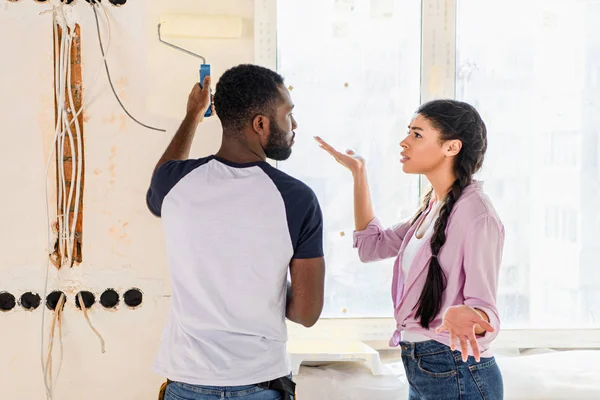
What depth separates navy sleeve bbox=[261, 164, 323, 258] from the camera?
1.22m

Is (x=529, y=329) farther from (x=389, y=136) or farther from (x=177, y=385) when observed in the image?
(x=177, y=385)

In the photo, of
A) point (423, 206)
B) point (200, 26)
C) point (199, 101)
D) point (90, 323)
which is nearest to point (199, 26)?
point (200, 26)

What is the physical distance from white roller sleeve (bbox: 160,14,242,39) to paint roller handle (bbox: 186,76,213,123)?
0.31m

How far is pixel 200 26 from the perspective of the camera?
186cm

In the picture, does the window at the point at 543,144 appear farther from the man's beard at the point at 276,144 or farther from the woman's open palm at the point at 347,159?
the man's beard at the point at 276,144

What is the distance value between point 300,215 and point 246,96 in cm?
27

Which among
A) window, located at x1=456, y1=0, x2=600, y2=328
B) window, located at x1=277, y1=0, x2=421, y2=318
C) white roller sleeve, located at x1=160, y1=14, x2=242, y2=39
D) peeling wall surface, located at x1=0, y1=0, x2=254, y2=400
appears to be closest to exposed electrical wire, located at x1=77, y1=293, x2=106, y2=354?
peeling wall surface, located at x1=0, y1=0, x2=254, y2=400

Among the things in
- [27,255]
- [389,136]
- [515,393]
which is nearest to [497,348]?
[515,393]

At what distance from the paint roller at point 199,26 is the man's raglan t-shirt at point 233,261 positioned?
0.76 m

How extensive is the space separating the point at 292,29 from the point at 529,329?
48.9 inches

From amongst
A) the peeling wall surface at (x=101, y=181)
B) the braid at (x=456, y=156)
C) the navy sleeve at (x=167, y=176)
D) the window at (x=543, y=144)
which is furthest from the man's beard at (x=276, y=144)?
the window at (x=543, y=144)

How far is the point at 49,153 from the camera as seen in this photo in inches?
74.1

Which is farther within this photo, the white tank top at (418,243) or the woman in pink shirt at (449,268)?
the white tank top at (418,243)

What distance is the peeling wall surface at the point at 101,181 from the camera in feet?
6.13
